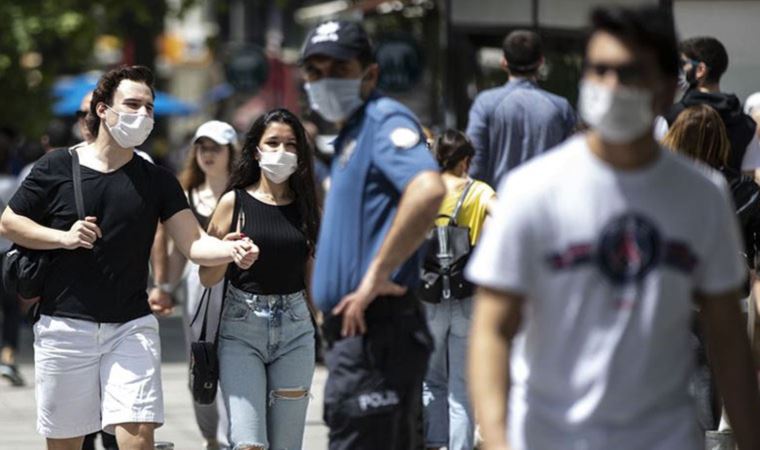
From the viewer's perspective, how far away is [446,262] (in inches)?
322

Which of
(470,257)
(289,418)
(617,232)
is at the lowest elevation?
(289,418)

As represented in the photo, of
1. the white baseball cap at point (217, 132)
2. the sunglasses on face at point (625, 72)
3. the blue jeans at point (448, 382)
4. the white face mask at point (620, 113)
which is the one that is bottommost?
the blue jeans at point (448, 382)

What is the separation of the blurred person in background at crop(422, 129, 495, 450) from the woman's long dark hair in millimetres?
1019

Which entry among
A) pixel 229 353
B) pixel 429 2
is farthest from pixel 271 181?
pixel 429 2

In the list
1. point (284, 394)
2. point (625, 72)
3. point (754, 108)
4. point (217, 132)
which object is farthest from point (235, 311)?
point (625, 72)

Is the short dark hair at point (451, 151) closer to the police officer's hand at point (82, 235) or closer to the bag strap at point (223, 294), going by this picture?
the bag strap at point (223, 294)

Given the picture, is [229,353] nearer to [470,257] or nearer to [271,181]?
[271,181]

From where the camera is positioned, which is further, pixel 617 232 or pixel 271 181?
pixel 271 181

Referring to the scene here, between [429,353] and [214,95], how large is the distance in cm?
3623

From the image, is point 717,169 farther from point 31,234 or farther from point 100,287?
point 31,234

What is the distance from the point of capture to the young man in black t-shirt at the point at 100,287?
22.0 feet

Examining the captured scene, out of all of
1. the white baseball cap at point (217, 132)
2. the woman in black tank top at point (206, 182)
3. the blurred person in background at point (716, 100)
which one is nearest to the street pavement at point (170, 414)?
the woman in black tank top at point (206, 182)

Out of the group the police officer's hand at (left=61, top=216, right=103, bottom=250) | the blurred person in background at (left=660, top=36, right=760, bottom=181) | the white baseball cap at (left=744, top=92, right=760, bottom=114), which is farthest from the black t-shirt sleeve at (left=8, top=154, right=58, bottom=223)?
the white baseball cap at (left=744, top=92, right=760, bottom=114)

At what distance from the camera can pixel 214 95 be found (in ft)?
135
